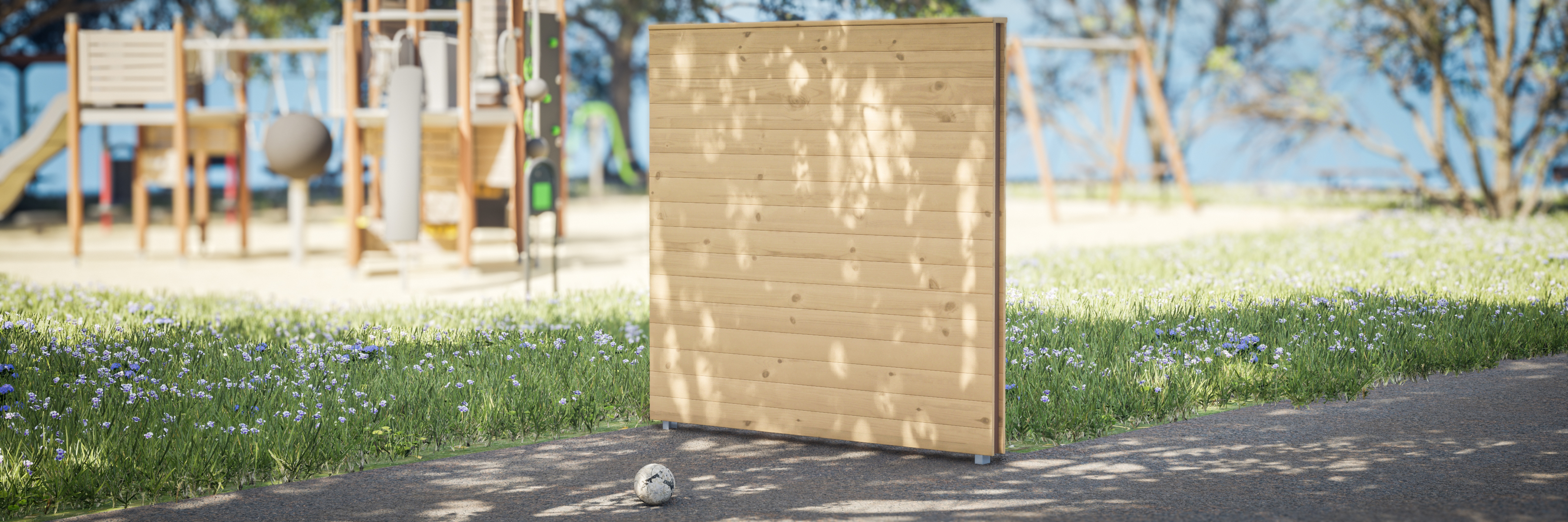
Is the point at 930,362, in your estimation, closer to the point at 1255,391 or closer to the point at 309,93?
the point at 1255,391

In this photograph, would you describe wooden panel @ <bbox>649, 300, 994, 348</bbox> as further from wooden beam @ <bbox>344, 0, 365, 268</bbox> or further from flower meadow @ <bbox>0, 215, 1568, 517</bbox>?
wooden beam @ <bbox>344, 0, 365, 268</bbox>

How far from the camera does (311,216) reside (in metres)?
22.7

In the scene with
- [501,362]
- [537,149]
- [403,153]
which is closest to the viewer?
[501,362]

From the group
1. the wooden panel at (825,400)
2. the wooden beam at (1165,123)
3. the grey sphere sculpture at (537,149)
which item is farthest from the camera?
the wooden beam at (1165,123)

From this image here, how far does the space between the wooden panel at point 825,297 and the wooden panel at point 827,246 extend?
132 millimetres

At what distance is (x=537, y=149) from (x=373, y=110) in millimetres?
2654

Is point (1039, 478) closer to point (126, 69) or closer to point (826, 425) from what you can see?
point (826, 425)

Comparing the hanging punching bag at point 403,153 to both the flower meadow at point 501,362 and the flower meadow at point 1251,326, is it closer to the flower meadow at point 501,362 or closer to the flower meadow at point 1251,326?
the flower meadow at point 501,362

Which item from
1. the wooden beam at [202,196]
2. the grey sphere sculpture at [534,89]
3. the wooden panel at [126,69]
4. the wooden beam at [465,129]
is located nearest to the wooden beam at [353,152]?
the wooden beam at [465,129]

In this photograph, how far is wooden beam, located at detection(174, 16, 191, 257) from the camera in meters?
14.0

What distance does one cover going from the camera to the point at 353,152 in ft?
41.5

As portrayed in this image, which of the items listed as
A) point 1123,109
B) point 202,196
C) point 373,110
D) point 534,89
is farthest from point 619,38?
point 534,89

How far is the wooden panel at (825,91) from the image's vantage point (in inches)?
208

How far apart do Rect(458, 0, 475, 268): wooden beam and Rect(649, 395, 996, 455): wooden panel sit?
7113 mm
